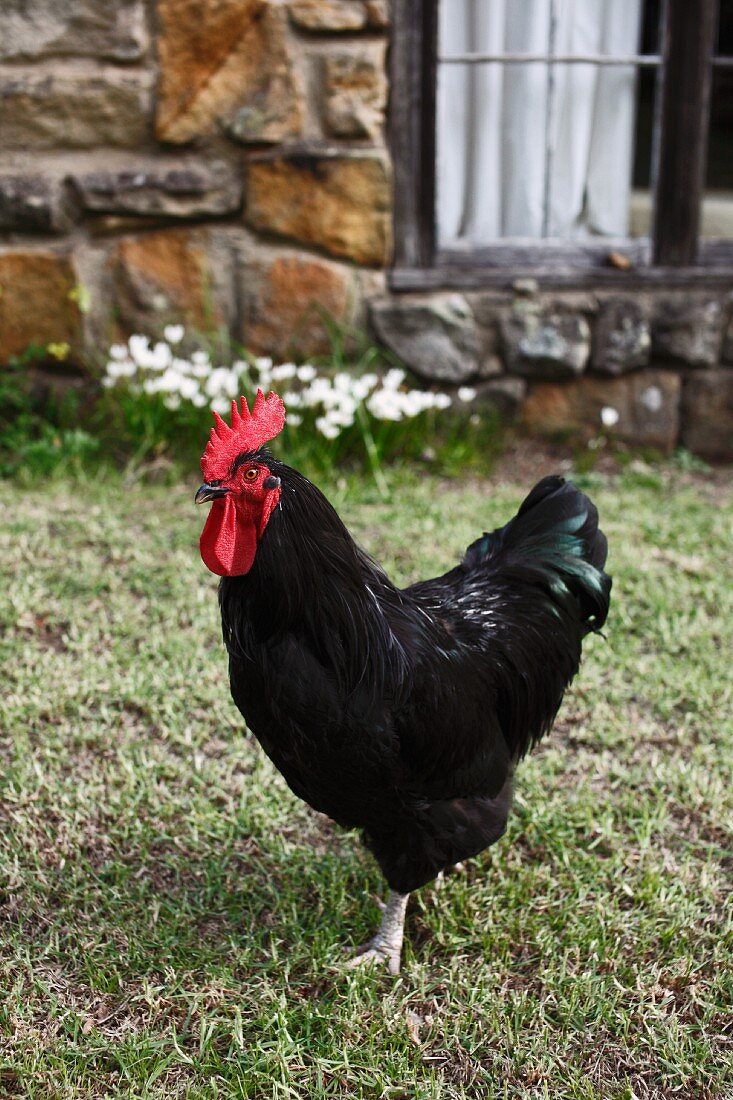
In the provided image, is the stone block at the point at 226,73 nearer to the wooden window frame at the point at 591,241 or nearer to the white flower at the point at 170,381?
the wooden window frame at the point at 591,241

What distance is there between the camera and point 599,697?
3.73 metres

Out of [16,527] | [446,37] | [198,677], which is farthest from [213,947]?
[446,37]

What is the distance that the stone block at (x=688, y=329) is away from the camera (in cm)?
591

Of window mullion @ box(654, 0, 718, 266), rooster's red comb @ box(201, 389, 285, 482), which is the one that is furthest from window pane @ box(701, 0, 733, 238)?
rooster's red comb @ box(201, 389, 285, 482)

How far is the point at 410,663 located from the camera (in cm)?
232

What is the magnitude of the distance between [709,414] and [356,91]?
279cm

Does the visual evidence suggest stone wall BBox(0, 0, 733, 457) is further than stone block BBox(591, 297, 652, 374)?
No

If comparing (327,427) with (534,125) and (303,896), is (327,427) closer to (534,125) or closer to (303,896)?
(534,125)

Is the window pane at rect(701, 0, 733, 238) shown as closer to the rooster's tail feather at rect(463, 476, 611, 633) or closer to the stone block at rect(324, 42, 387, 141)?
the stone block at rect(324, 42, 387, 141)

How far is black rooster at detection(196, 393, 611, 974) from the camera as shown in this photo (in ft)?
6.99

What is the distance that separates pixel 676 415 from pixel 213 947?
4585 mm

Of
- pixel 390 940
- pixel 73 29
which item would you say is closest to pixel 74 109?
pixel 73 29

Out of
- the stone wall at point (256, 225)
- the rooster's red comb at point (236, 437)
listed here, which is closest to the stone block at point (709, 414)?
the stone wall at point (256, 225)

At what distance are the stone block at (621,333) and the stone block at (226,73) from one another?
6.74 feet
